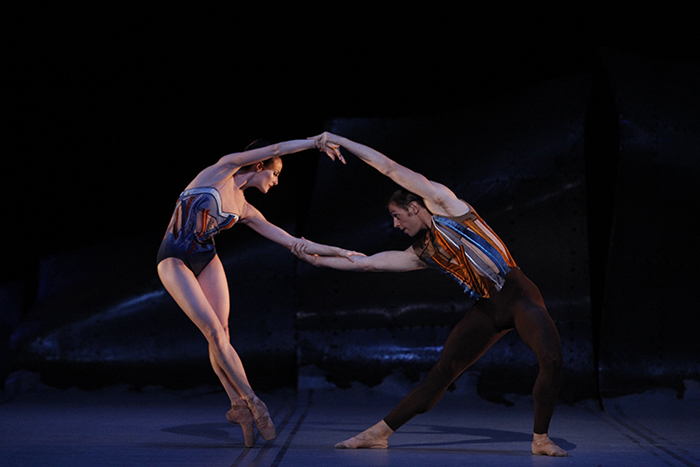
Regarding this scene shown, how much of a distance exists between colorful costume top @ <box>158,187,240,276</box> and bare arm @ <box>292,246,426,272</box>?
537 millimetres

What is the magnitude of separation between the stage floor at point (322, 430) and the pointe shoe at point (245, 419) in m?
0.05

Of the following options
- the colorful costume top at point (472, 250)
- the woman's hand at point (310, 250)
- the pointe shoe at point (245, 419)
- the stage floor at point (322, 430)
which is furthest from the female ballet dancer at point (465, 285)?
the woman's hand at point (310, 250)

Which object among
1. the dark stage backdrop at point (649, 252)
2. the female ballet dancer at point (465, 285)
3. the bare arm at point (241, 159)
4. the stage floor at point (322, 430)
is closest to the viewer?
the stage floor at point (322, 430)

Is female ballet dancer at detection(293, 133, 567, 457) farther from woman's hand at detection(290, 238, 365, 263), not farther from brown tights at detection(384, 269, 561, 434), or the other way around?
woman's hand at detection(290, 238, 365, 263)

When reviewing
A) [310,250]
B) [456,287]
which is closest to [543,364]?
[310,250]

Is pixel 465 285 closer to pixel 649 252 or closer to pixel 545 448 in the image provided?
pixel 545 448

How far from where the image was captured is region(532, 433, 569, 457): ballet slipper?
325cm

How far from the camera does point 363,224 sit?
5980 mm

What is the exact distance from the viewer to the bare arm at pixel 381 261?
3.64 m

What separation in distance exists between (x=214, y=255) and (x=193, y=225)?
0.22m

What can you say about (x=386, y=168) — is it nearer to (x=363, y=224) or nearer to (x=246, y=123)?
(x=363, y=224)

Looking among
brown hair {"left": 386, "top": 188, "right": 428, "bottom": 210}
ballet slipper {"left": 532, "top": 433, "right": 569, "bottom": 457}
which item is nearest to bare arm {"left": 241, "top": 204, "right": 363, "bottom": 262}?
brown hair {"left": 386, "top": 188, "right": 428, "bottom": 210}

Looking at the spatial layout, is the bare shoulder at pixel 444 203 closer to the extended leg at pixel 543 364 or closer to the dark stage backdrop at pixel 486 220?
the extended leg at pixel 543 364

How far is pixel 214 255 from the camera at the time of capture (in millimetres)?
3889
